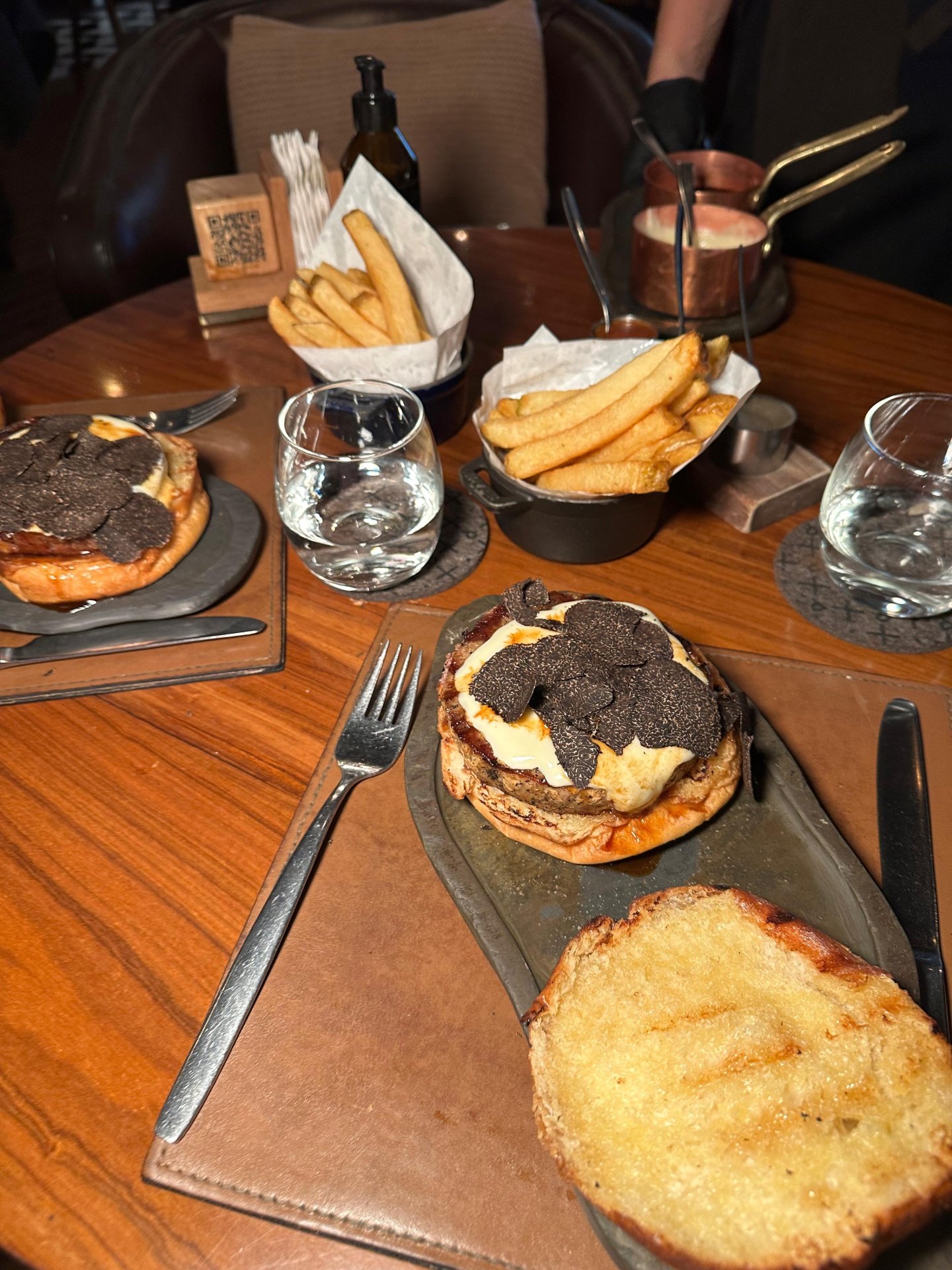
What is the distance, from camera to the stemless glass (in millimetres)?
1700

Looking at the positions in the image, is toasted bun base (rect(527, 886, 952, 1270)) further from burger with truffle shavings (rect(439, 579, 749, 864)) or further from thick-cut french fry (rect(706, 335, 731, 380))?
thick-cut french fry (rect(706, 335, 731, 380))

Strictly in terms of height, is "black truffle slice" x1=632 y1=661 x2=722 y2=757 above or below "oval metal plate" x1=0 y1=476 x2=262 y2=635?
above

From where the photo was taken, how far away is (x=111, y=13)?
797 centimetres

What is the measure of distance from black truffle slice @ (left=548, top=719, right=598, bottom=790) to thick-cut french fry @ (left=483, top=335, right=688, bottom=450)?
2.27ft

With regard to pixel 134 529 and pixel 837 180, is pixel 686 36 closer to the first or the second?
pixel 837 180

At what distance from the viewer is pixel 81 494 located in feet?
5.32

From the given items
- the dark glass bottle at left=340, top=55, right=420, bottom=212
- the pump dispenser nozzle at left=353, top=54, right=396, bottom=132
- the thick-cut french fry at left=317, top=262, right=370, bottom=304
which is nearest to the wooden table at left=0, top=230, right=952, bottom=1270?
the thick-cut french fry at left=317, top=262, right=370, bottom=304

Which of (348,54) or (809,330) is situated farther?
(348,54)

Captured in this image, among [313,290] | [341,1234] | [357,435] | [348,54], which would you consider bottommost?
[341,1234]

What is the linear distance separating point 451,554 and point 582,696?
727mm

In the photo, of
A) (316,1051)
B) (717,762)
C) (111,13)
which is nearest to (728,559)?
(717,762)

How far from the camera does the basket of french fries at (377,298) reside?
73.2 inches

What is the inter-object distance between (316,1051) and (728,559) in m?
1.29

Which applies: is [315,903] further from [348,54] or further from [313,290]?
[348,54]
